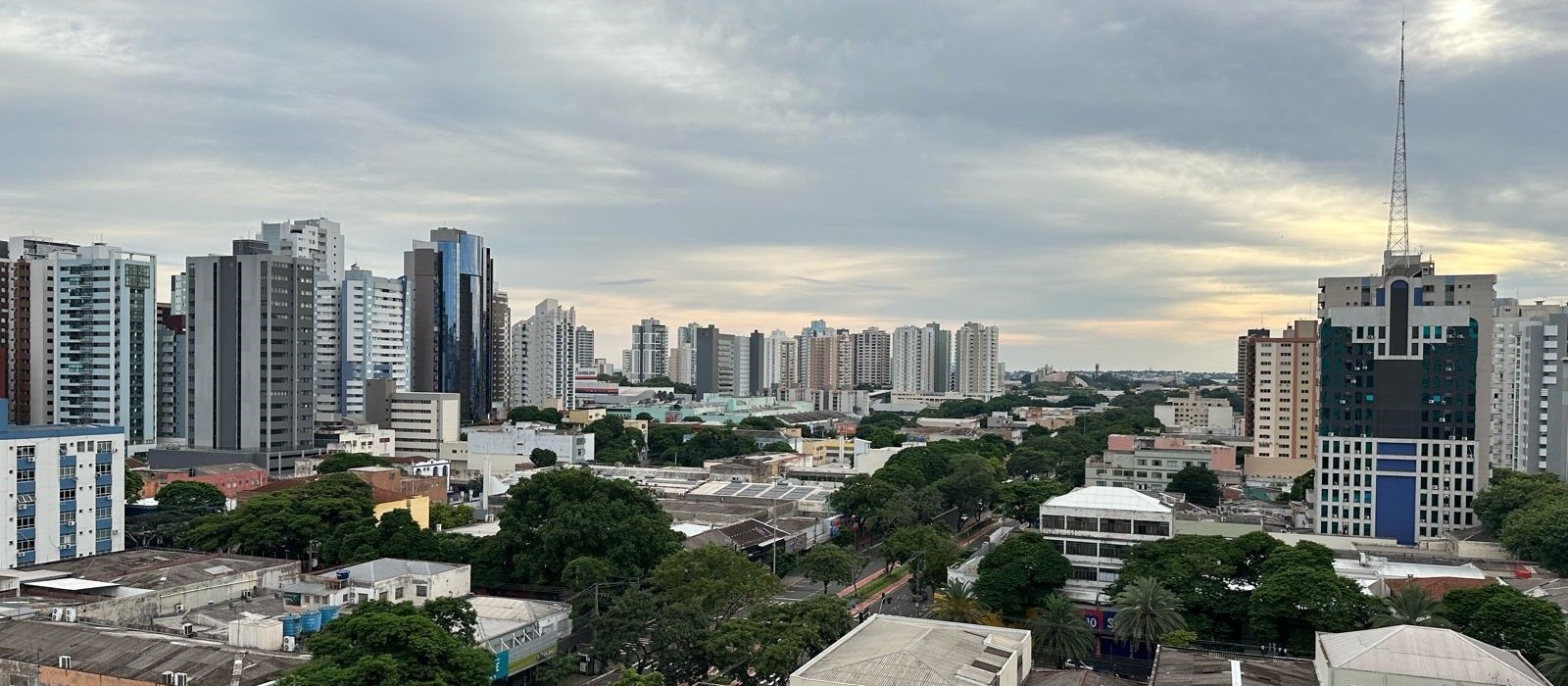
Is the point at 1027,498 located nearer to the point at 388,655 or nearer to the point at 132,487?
the point at 388,655

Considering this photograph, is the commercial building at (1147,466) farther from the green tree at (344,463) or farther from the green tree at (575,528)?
the green tree at (344,463)

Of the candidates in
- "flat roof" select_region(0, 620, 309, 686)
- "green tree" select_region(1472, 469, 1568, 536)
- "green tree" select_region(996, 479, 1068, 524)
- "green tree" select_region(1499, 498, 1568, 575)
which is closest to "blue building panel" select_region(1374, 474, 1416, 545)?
"green tree" select_region(1472, 469, 1568, 536)

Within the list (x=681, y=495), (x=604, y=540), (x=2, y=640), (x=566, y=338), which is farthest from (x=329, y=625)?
(x=566, y=338)

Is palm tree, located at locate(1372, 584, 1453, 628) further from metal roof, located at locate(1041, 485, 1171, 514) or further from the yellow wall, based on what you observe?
the yellow wall

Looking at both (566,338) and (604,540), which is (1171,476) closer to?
(604,540)

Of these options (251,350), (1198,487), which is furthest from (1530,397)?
(251,350)
